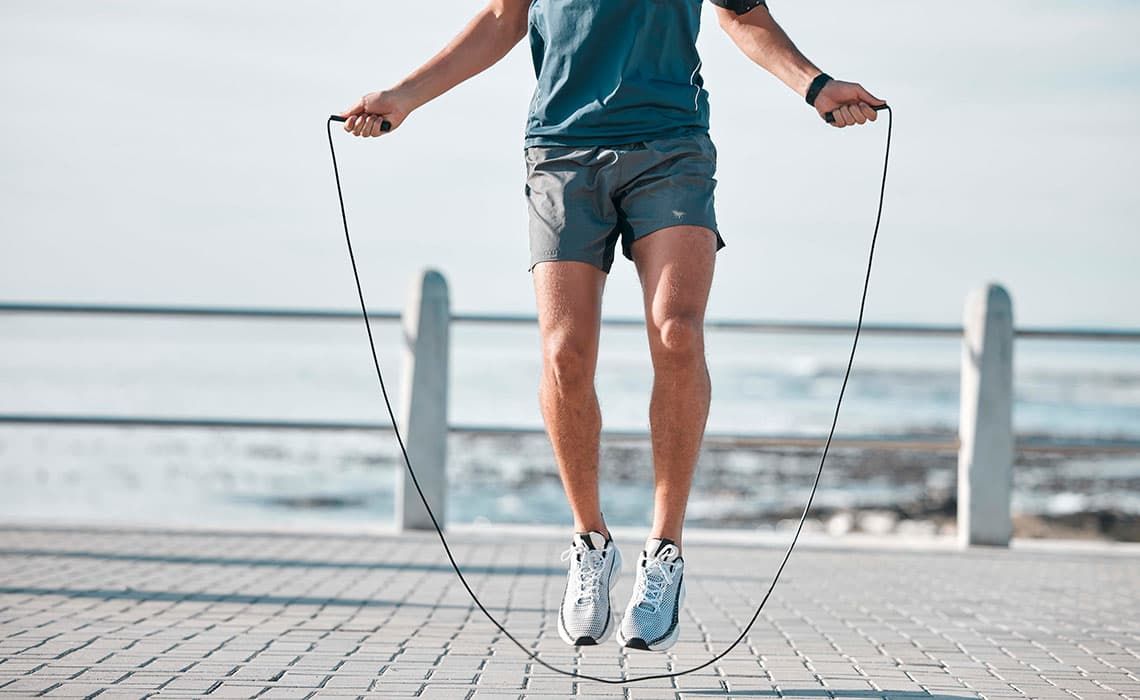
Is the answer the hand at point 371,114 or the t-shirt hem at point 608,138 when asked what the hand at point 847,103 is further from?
the hand at point 371,114

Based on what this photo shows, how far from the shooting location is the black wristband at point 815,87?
4105 mm

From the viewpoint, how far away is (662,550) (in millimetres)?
4160

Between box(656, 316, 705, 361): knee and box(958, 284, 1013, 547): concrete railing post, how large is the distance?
5404 millimetres

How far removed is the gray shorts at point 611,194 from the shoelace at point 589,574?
82cm

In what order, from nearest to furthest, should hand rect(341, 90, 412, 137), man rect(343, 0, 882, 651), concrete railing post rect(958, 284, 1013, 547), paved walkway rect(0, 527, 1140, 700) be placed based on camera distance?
man rect(343, 0, 882, 651) → hand rect(341, 90, 412, 137) → paved walkway rect(0, 527, 1140, 700) → concrete railing post rect(958, 284, 1013, 547)

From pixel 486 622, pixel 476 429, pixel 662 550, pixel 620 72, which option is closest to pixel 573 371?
pixel 662 550

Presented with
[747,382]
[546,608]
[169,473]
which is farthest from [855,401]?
[546,608]

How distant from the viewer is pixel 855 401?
2094 inches

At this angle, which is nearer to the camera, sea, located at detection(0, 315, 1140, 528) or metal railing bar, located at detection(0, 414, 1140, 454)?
metal railing bar, located at detection(0, 414, 1140, 454)

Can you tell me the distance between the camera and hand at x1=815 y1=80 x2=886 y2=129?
402cm

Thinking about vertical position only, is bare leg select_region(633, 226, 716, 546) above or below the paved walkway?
above

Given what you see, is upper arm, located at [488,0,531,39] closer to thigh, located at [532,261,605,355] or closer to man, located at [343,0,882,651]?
man, located at [343,0,882,651]

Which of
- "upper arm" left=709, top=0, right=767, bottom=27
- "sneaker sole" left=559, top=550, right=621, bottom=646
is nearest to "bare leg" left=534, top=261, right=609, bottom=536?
"sneaker sole" left=559, top=550, right=621, bottom=646

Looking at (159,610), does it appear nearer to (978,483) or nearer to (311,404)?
(978,483)
